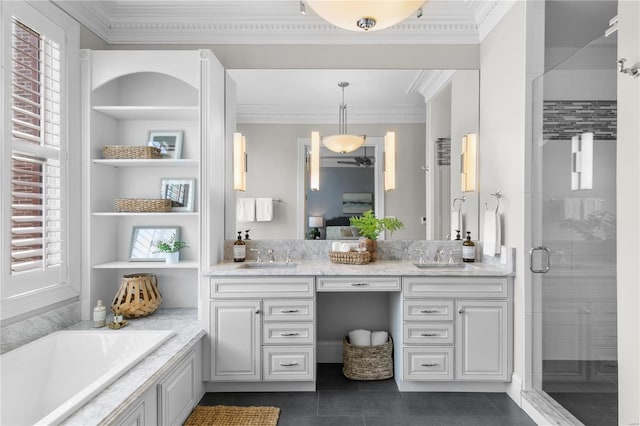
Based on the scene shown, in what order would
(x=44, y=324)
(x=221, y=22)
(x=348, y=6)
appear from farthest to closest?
(x=221, y=22) → (x=44, y=324) → (x=348, y=6)

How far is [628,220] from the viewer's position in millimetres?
1782

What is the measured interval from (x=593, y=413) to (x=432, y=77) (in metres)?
2.44

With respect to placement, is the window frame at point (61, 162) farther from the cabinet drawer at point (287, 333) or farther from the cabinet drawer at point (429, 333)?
the cabinet drawer at point (429, 333)

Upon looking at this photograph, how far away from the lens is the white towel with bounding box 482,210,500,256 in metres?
2.74

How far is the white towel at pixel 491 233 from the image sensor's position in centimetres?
274

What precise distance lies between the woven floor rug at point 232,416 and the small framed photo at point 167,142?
5.89 ft

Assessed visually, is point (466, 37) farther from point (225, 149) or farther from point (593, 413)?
point (593, 413)

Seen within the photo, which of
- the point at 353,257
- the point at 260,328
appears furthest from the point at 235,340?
the point at 353,257

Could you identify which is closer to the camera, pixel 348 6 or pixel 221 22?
pixel 348 6

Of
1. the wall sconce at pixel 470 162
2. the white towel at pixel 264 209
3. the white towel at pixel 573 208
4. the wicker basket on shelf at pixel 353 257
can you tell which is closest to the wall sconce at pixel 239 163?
the white towel at pixel 264 209

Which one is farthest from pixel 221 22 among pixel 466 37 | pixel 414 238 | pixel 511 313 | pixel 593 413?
Result: pixel 593 413

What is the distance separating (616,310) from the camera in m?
1.87

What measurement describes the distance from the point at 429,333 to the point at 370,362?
522 mm

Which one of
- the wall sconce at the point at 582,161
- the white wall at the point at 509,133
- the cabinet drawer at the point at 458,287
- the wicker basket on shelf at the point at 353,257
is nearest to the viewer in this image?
the wall sconce at the point at 582,161
